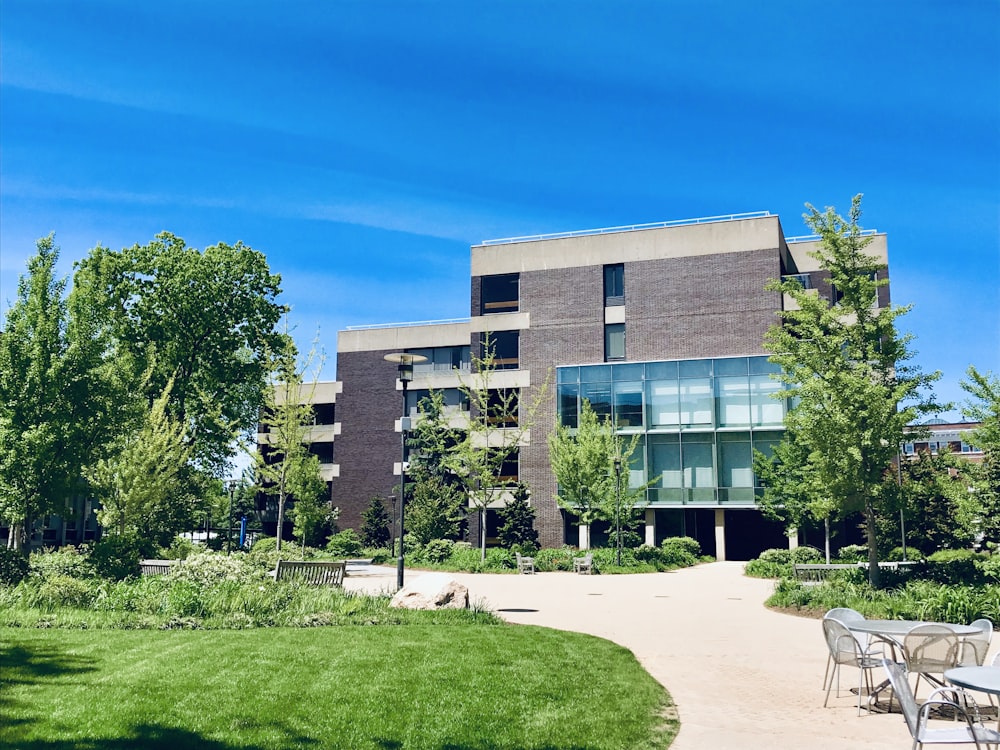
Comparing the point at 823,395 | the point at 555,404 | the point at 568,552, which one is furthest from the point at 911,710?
the point at 555,404

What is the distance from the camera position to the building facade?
142 feet

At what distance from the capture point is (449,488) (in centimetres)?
4372

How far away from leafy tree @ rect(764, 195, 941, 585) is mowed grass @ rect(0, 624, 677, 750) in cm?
1081

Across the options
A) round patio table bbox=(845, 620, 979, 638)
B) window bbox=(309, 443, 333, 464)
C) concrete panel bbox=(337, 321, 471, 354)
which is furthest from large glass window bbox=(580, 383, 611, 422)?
round patio table bbox=(845, 620, 979, 638)

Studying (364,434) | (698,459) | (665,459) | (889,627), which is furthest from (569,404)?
(889,627)

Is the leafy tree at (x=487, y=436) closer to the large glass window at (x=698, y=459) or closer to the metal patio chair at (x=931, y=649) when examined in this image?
the large glass window at (x=698, y=459)

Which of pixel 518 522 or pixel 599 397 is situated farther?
pixel 599 397

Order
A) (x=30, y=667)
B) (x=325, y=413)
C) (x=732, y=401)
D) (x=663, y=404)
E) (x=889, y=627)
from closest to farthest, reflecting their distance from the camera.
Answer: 1. (x=30, y=667)
2. (x=889, y=627)
3. (x=732, y=401)
4. (x=663, y=404)
5. (x=325, y=413)

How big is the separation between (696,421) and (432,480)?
47.3 feet

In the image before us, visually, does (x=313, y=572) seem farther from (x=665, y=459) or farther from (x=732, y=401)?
(x=732, y=401)

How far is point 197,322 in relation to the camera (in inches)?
1592

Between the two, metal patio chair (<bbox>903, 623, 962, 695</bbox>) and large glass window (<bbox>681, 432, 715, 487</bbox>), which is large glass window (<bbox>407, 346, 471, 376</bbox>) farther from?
metal patio chair (<bbox>903, 623, 962, 695</bbox>)

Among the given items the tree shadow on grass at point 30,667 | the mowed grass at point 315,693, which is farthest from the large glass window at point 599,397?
the tree shadow on grass at point 30,667

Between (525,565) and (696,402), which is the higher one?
(696,402)
